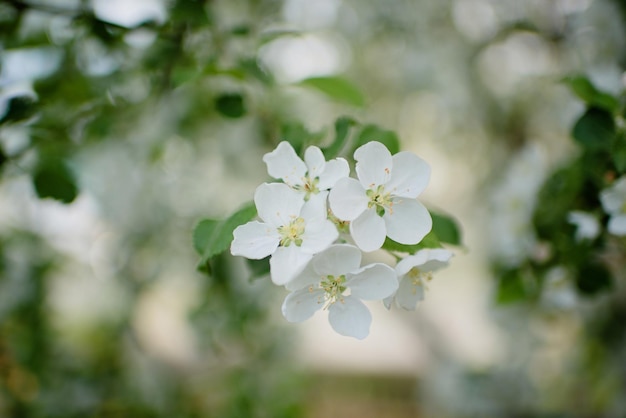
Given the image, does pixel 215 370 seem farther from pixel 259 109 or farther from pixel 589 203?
pixel 589 203

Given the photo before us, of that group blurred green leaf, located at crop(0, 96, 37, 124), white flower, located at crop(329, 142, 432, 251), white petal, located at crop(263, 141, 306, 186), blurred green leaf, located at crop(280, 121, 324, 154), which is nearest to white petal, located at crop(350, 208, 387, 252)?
white flower, located at crop(329, 142, 432, 251)

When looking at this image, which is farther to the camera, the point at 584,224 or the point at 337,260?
the point at 584,224

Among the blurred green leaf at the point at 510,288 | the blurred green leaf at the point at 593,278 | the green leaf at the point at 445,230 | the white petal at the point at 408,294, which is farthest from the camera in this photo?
the blurred green leaf at the point at 510,288

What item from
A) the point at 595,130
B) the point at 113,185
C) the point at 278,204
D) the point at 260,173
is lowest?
the point at 278,204

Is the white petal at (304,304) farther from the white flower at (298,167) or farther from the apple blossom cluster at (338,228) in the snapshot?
the white flower at (298,167)

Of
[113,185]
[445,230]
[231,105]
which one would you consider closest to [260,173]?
[113,185]

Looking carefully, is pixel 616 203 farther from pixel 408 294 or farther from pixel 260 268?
pixel 260 268

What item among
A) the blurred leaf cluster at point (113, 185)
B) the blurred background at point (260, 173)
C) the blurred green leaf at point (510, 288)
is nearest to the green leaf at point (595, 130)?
the blurred background at point (260, 173)
